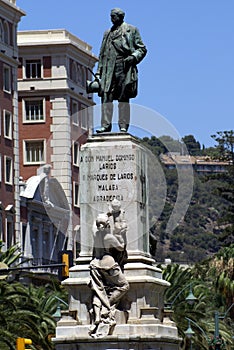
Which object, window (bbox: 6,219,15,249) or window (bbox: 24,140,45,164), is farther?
window (bbox: 24,140,45,164)

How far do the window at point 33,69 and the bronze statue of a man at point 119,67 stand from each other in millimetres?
87959

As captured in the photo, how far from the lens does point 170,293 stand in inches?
3696

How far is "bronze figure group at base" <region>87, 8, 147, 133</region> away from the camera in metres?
40.9

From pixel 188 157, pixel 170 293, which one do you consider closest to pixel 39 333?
pixel 170 293

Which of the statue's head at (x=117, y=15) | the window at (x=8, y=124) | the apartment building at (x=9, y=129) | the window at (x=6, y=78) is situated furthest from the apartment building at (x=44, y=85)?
the statue's head at (x=117, y=15)

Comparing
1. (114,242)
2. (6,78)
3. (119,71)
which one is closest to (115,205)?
(114,242)

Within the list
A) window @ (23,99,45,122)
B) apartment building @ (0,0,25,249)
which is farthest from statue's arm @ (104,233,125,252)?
window @ (23,99,45,122)

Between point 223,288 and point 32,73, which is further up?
point 32,73

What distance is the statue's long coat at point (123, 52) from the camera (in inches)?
1612

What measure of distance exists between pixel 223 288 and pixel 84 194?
7195 cm

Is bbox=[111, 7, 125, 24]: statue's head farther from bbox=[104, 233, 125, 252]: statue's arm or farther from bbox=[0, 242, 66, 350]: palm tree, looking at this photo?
bbox=[0, 242, 66, 350]: palm tree

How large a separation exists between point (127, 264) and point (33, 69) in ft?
297

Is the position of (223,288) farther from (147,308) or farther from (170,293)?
(147,308)

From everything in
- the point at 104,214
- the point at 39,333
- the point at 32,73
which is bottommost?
the point at 39,333
